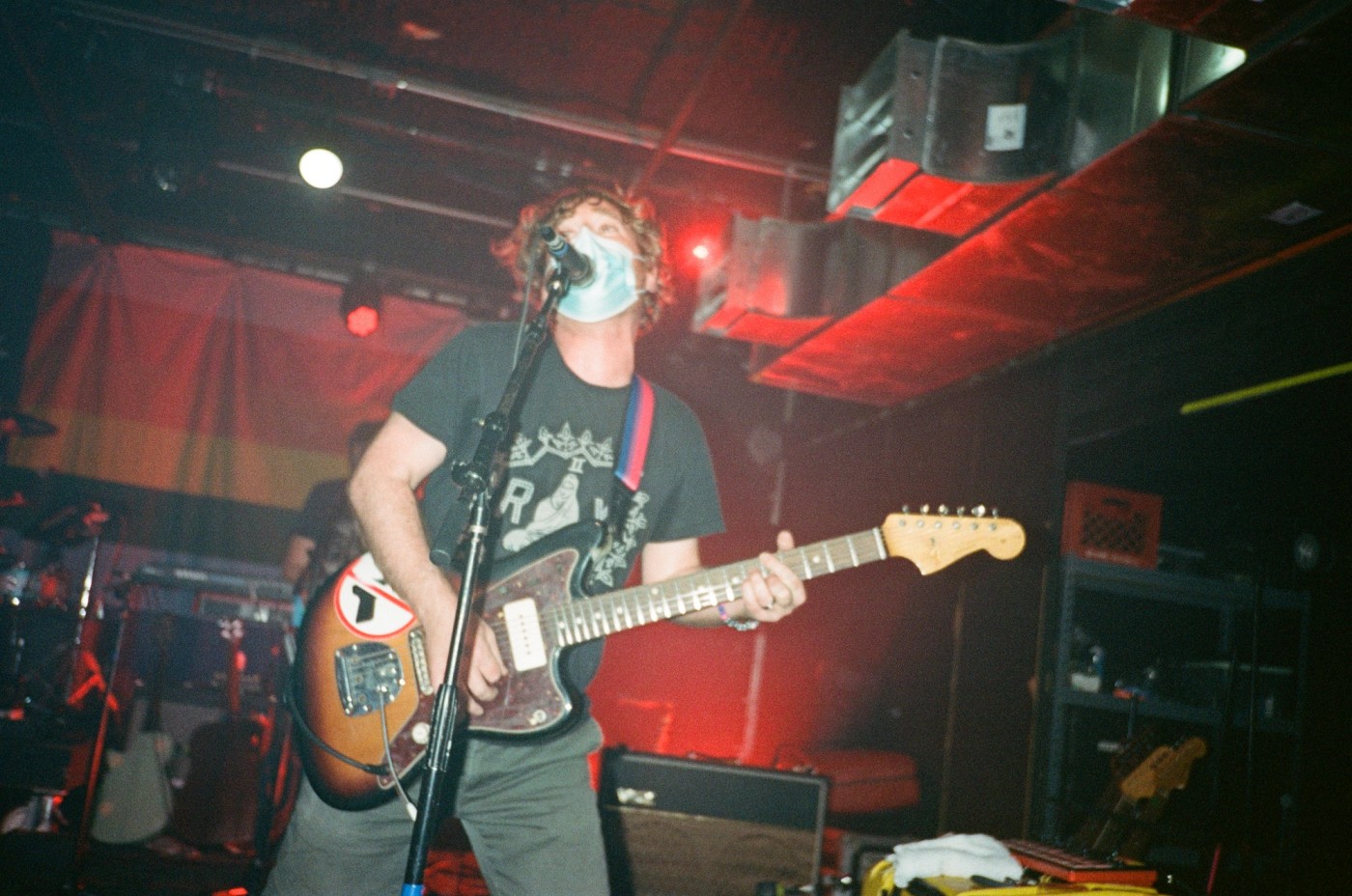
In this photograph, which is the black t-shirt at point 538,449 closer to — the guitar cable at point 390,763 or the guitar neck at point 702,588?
the guitar neck at point 702,588

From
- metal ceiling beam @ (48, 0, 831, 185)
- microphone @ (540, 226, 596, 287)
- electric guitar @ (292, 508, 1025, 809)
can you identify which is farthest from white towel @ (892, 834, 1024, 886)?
metal ceiling beam @ (48, 0, 831, 185)

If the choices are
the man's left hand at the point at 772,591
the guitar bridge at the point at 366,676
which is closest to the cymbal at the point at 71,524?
the guitar bridge at the point at 366,676

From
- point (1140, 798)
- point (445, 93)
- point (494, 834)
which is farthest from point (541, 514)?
point (445, 93)

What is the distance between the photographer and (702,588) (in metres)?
2.69

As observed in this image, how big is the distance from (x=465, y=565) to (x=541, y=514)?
2.31 feet

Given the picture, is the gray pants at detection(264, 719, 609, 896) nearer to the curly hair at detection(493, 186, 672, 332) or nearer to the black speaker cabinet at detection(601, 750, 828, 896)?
the curly hair at detection(493, 186, 672, 332)

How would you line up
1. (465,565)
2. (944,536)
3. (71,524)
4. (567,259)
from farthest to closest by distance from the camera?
(71,524)
(944,536)
(567,259)
(465,565)

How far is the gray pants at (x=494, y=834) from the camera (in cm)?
228

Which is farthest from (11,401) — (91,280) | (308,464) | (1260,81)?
(1260,81)

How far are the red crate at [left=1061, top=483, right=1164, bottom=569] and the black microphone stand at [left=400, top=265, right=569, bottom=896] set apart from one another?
330cm

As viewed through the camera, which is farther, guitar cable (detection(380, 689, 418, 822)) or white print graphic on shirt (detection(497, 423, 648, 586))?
white print graphic on shirt (detection(497, 423, 648, 586))

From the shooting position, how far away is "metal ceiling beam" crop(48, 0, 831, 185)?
18.8 feet

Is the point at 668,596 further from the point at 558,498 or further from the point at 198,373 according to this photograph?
the point at 198,373

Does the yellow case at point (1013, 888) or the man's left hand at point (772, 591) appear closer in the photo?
the man's left hand at point (772, 591)
